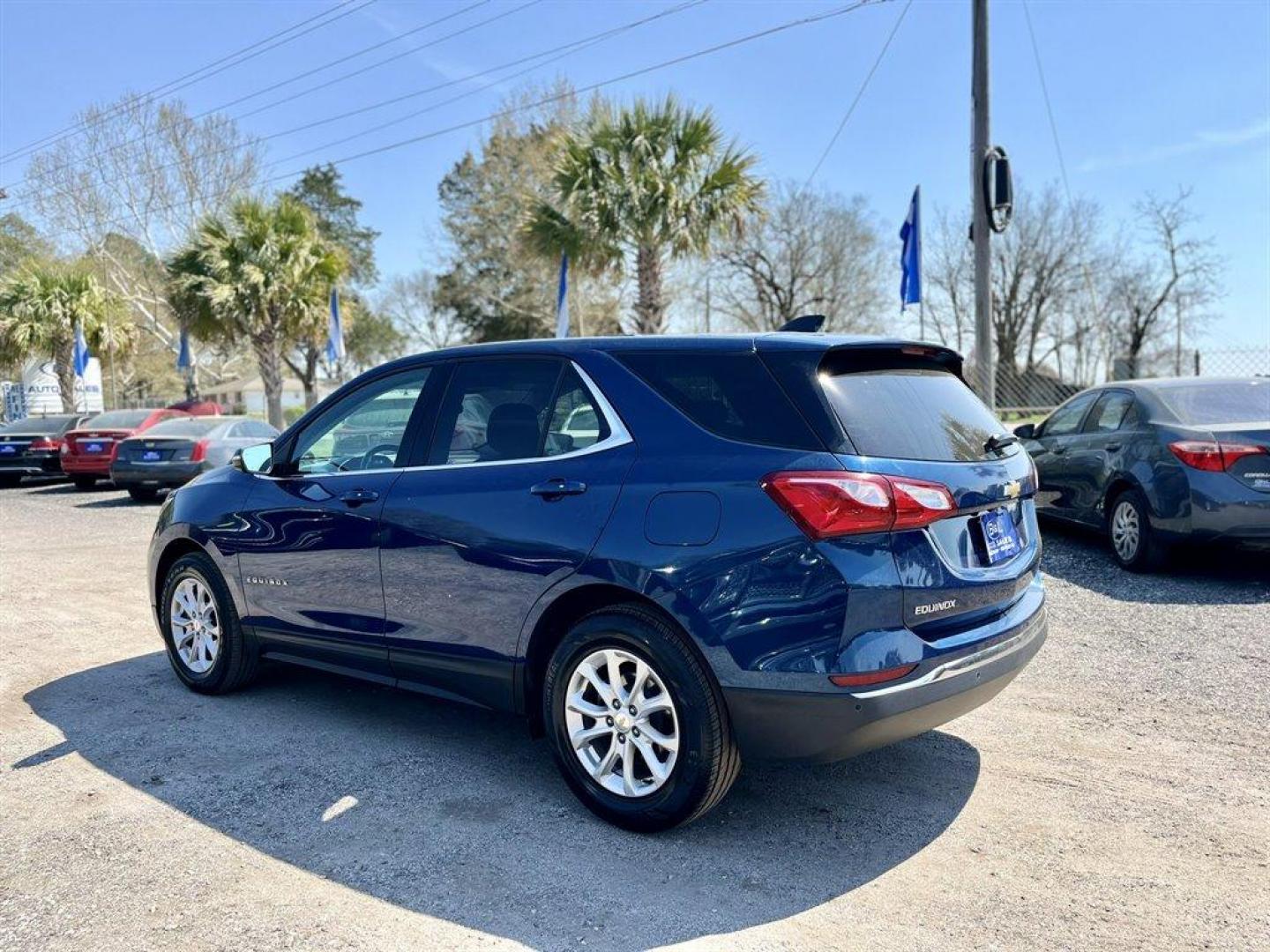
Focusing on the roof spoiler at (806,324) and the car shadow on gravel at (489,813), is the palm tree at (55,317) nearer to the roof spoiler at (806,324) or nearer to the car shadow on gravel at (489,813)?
the car shadow on gravel at (489,813)

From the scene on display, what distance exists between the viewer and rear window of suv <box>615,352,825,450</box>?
127 inches

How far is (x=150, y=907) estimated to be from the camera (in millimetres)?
3000

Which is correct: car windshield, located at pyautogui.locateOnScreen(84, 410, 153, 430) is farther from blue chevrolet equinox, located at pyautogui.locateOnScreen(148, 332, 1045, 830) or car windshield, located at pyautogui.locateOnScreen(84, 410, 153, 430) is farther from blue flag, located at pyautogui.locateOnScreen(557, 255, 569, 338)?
blue chevrolet equinox, located at pyautogui.locateOnScreen(148, 332, 1045, 830)

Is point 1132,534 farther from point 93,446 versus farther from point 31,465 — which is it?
point 31,465

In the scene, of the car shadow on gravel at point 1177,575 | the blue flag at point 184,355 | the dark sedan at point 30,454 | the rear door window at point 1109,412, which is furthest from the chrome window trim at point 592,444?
the blue flag at point 184,355

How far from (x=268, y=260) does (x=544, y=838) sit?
22.0 metres

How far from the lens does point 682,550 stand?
3.21m

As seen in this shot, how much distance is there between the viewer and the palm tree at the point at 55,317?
2842 cm

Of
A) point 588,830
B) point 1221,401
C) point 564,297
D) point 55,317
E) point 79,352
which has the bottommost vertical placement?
point 588,830

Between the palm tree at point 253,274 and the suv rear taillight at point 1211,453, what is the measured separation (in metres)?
20.4

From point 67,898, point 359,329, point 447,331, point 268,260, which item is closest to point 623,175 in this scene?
point 268,260

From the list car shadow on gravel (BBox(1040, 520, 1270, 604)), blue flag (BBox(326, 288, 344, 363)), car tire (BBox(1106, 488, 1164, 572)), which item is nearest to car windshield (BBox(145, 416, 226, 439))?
blue flag (BBox(326, 288, 344, 363))

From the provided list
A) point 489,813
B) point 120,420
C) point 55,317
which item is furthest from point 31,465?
point 489,813

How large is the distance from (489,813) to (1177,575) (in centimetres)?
608
